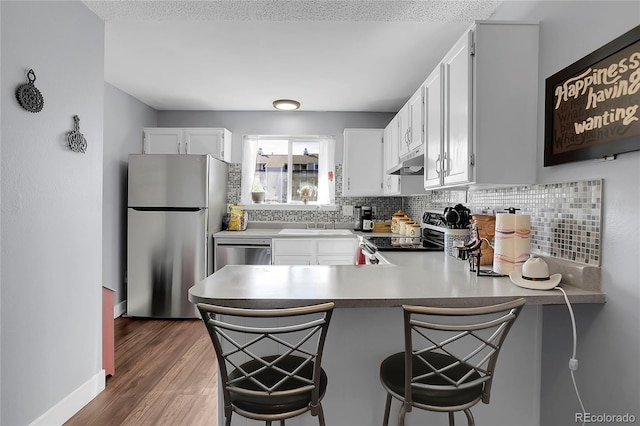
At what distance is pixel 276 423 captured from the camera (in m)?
1.51

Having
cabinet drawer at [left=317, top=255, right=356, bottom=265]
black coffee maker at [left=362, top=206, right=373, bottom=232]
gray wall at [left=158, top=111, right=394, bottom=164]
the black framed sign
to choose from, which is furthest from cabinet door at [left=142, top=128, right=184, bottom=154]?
the black framed sign

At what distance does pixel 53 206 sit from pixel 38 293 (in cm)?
45

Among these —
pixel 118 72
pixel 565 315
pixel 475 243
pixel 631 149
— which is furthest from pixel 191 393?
pixel 118 72

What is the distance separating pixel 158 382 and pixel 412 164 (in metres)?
2.50

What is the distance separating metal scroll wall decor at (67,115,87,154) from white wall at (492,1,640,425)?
8.07 ft

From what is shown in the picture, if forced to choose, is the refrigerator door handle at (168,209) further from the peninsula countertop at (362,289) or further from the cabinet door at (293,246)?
the peninsula countertop at (362,289)

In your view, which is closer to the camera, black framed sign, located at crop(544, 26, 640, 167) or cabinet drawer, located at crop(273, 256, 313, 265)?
black framed sign, located at crop(544, 26, 640, 167)

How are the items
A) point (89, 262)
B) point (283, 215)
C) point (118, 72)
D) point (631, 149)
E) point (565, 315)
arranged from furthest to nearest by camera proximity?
point (283, 215), point (118, 72), point (89, 262), point (565, 315), point (631, 149)

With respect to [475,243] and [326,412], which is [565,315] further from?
[326,412]

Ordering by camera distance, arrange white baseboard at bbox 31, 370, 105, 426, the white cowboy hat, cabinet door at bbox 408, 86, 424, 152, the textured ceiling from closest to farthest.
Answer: the white cowboy hat, white baseboard at bbox 31, 370, 105, 426, the textured ceiling, cabinet door at bbox 408, 86, 424, 152

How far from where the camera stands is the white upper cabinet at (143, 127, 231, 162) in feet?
14.2

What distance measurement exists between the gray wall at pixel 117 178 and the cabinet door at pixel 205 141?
0.59 m

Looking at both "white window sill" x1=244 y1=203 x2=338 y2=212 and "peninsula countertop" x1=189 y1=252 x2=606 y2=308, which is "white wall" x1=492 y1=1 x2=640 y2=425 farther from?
"white window sill" x1=244 y1=203 x2=338 y2=212

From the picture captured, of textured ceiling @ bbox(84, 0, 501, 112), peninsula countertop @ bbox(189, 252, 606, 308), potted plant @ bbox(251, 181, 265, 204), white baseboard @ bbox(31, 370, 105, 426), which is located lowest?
white baseboard @ bbox(31, 370, 105, 426)
